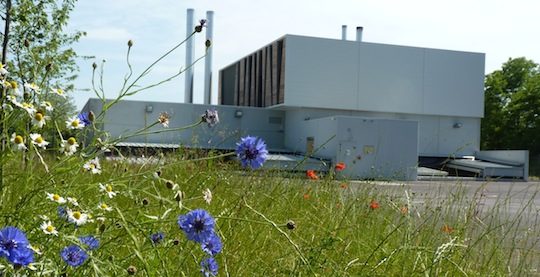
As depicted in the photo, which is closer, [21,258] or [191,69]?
[21,258]

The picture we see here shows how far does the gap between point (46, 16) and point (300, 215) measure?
19.6 ft

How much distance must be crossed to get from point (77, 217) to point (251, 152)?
0.55m

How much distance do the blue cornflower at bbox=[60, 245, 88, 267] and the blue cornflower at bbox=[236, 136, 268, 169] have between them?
1.77ft

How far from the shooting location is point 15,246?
49.7 inches

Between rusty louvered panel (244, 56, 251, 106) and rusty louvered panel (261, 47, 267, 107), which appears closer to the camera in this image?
rusty louvered panel (261, 47, 267, 107)

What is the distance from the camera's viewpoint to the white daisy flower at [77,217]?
5.67 feet

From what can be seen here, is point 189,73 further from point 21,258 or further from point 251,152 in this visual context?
point 21,258

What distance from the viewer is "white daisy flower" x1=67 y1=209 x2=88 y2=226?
1729mm

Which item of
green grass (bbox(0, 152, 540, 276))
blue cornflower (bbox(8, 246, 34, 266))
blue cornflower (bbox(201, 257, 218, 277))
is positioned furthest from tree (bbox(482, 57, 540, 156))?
blue cornflower (bbox(8, 246, 34, 266))

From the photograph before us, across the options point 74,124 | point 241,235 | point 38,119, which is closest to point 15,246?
point 38,119

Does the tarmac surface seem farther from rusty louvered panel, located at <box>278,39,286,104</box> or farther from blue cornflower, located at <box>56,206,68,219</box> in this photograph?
rusty louvered panel, located at <box>278,39,286,104</box>

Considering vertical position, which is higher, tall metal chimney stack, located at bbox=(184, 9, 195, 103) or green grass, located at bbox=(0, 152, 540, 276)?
tall metal chimney stack, located at bbox=(184, 9, 195, 103)

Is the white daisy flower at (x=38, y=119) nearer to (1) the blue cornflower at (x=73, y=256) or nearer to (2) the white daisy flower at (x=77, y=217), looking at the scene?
(2) the white daisy flower at (x=77, y=217)

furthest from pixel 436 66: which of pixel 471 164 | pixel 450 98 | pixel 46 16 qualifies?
A: pixel 46 16
